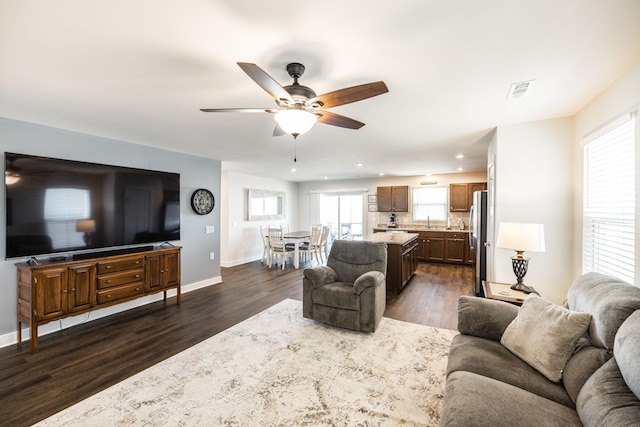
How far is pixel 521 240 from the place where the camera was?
2580 millimetres

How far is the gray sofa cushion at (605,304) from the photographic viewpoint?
4.44 feet

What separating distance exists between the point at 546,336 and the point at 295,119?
6.74 ft

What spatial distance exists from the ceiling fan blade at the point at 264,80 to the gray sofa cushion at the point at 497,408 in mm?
1877

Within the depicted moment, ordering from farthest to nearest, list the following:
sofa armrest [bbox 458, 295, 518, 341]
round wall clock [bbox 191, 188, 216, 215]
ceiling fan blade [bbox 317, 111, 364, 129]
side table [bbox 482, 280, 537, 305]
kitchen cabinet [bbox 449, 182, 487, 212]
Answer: kitchen cabinet [bbox 449, 182, 487, 212], round wall clock [bbox 191, 188, 216, 215], side table [bbox 482, 280, 537, 305], ceiling fan blade [bbox 317, 111, 364, 129], sofa armrest [bbox 458, 295, 518, 341]

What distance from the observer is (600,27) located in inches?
61.2

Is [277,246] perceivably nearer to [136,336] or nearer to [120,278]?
[120,278]

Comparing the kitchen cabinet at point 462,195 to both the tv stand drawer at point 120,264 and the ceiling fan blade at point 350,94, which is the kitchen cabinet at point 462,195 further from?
the tv stand drawer at point 120,264

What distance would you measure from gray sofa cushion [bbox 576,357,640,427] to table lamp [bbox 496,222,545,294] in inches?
56.5

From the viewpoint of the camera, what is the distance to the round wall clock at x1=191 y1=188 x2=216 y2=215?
493 centimetres

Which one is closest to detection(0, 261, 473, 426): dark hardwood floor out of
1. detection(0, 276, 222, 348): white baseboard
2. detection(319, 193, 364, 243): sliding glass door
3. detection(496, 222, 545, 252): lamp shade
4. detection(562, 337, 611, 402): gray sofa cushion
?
detection(0, 276, 222, 348): white baseboard

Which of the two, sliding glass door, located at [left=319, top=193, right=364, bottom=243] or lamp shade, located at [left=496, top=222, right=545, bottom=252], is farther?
sliding glass door, located at [left=319, top=193, right=364, bottom=243]

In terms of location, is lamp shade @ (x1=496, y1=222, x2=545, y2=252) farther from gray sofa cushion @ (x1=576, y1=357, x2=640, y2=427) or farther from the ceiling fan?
the ceiling fan

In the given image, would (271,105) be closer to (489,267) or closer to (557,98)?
(557,98)

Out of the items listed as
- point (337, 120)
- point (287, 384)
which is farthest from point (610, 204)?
point (287, 384)
